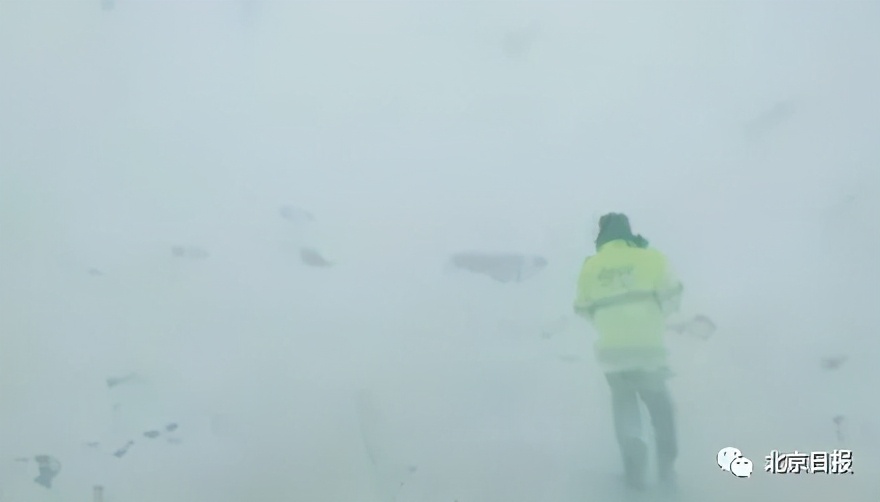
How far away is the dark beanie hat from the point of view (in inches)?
42.7

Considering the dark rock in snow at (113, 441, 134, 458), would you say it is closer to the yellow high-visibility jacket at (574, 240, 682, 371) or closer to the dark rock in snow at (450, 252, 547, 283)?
the dark rock in snow at (450, 252, 547, 283)

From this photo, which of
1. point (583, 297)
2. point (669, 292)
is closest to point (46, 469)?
point (583, 297)

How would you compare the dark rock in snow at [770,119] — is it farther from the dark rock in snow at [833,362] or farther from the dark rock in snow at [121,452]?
the dark rock in snow at [121,452]

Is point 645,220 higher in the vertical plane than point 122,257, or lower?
higher

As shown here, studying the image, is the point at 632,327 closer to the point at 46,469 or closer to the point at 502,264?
the point at 502,264

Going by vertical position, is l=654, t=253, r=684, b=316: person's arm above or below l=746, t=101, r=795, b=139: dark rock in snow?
below

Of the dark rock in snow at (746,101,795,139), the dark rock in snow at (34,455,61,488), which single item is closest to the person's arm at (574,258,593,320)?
the dark rock in snow at (746,101,795,139)

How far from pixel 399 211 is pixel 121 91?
1.36ft

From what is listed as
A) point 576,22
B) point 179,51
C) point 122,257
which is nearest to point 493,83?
point 576,22

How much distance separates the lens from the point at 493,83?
1105 mm

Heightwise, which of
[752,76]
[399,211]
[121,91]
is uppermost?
[752,76]

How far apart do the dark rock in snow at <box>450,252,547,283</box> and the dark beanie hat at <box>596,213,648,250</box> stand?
0.08 meters

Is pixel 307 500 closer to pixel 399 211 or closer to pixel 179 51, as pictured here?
pixel 399 211

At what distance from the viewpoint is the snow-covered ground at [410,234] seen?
42.2 inches
